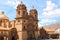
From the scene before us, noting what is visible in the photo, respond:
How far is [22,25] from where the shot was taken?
4484 centimetres

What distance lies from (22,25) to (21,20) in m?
1.21

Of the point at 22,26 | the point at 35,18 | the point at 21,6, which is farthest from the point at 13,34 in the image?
the point at 35,18

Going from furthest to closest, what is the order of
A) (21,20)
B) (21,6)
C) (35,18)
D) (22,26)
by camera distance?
(35,18)
(21,6)
(21,20)
(22,26)

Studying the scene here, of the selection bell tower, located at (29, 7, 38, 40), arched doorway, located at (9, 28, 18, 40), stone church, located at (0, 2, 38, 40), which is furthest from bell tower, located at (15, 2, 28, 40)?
bell tower, located at (29, 7, 38, 40)

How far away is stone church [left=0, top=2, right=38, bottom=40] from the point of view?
4175 centimetres

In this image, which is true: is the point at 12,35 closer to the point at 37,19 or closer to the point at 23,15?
the point at 23,15

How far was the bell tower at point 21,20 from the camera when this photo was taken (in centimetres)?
4474

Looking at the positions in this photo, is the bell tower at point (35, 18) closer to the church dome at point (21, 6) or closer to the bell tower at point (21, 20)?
the bell tower at point (21, 20)

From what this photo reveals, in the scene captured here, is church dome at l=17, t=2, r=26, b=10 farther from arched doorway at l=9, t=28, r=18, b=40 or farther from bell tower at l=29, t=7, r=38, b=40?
arched doorway at l=9, t=28, r=18, b=40

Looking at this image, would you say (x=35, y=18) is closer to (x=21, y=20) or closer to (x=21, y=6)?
(x=21, y=20)

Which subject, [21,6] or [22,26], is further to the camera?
[21,6]

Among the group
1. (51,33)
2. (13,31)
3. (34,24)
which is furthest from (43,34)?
(13,31)

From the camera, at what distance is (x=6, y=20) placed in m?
48.8

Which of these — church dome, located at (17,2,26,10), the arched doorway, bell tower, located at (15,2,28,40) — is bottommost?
the arched doorway
